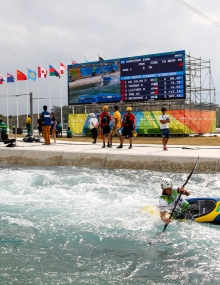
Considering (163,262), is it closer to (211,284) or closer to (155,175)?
(211,284)

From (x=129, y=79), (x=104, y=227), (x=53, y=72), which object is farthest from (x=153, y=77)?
(x=104, y=227)

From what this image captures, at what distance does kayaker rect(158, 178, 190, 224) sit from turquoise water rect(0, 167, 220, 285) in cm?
26

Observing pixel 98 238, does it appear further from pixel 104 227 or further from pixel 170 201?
pixel 170 201

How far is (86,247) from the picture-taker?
699cm

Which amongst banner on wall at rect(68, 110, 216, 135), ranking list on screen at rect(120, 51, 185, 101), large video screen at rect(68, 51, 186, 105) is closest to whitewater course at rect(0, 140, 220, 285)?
banner on wall at rect(68, 110, 216, 135)

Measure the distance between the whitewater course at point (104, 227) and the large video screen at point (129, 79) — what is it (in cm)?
1564

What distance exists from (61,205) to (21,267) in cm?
415

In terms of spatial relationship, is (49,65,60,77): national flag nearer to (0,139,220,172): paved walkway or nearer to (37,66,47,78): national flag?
(37,66,47,78): national flag

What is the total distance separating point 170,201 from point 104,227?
4.62 ft

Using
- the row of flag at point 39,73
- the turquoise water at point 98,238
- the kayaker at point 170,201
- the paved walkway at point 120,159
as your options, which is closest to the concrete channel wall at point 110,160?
the paved walkway at point 120,159

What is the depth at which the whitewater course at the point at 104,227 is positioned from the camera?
230 inches

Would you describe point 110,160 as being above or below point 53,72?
below

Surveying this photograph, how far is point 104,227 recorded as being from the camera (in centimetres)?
823

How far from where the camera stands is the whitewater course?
19.2 ft
